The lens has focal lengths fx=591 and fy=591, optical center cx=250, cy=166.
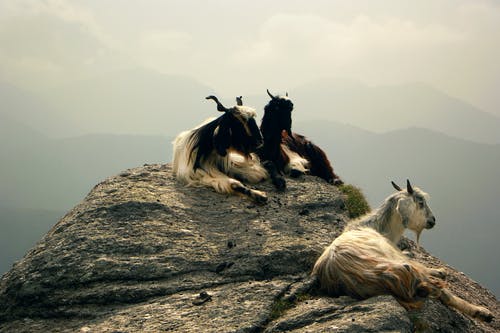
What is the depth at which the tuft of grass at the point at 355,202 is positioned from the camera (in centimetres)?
1088

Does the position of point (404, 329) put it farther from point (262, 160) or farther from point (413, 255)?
point (262, 160)

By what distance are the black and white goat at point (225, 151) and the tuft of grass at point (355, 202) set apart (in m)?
1.67

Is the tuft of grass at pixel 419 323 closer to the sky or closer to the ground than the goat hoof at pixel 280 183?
closer to the ground

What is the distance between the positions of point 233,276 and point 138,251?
151 centimetres

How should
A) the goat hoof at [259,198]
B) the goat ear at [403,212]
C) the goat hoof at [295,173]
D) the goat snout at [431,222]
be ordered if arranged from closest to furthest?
1. the goat ear at [403,212]
2. the goat snout at [431,222]
3. the goat hoof at [259,198]
4. the goat hoof at [295,173]

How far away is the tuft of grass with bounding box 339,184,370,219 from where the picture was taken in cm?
1088

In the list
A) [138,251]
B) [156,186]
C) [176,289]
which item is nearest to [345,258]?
[176,289]

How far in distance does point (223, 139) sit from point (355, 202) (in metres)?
2.77

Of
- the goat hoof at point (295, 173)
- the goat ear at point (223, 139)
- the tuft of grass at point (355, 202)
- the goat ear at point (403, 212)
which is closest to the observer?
the goat ear at point (403, 212)

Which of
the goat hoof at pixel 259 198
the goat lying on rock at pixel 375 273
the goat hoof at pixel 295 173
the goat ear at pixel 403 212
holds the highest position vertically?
the goat hoof at pixel 295 173

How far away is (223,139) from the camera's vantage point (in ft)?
36.8

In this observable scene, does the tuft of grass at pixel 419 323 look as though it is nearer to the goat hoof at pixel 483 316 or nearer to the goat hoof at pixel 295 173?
the goat hoof at pixel 483 316

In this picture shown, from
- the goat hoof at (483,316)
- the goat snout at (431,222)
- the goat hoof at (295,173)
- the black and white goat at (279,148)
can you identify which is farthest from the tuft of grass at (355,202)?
the goat hoof at (483,316)

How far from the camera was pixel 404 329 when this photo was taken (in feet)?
20.5
